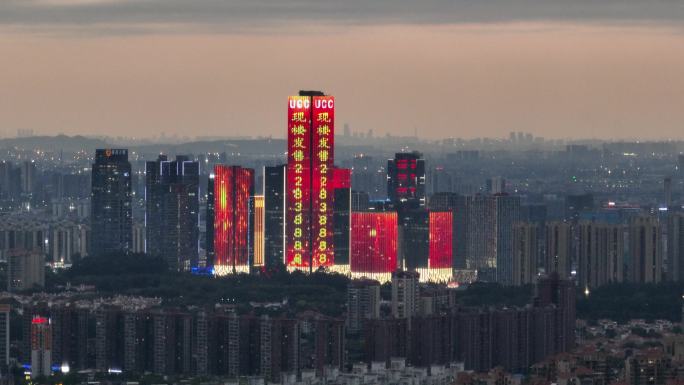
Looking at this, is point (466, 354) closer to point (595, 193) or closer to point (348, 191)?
point (348, 191)

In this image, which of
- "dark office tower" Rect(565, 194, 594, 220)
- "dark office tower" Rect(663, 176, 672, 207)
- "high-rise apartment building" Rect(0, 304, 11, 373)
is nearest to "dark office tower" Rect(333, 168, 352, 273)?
"dark office tower" Rect(565, 194, 594, 220)

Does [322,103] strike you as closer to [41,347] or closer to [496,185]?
[41,347]

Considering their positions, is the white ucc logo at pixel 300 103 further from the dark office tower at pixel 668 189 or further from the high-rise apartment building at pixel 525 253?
the dark office tower at pixel 668 189

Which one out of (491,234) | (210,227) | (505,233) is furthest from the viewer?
(491,234)

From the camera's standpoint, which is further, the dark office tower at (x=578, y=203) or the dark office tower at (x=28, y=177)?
the dark office tower at (x=28, y=177)

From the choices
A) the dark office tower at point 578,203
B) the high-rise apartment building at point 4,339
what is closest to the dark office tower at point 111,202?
the dark office tower at point 578,203

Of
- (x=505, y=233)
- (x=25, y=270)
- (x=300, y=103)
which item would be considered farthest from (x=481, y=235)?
(x=25, y=270)

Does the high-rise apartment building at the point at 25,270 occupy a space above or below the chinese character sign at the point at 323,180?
below
